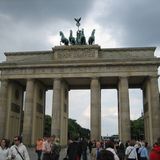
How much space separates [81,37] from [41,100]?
568 inches

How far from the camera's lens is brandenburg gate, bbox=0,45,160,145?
4850 cm

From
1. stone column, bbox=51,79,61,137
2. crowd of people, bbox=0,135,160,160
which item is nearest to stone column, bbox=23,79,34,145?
stone column, bbox=51,79,61,137

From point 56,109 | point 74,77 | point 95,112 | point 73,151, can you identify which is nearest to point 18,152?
point 73,151

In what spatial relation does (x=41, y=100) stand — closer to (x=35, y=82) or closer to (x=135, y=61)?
(x=35, y=82)

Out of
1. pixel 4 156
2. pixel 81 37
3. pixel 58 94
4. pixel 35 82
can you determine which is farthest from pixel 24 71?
pixel 4 156

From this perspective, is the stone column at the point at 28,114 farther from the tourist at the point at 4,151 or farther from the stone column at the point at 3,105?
the tourist at the point at 4,151

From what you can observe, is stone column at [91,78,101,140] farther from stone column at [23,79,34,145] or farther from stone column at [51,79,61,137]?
stone column at [23,79,34,145]

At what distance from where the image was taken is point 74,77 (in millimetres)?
50344

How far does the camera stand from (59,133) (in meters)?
49.4

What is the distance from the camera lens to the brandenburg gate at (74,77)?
159 ft

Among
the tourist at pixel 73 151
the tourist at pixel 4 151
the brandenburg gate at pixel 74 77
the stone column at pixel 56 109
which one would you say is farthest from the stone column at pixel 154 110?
the tourist at pixel 4 151

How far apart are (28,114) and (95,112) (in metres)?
11.4

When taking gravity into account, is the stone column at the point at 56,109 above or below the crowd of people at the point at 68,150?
above

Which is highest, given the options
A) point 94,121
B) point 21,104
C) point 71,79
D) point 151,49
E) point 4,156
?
point 151,49
